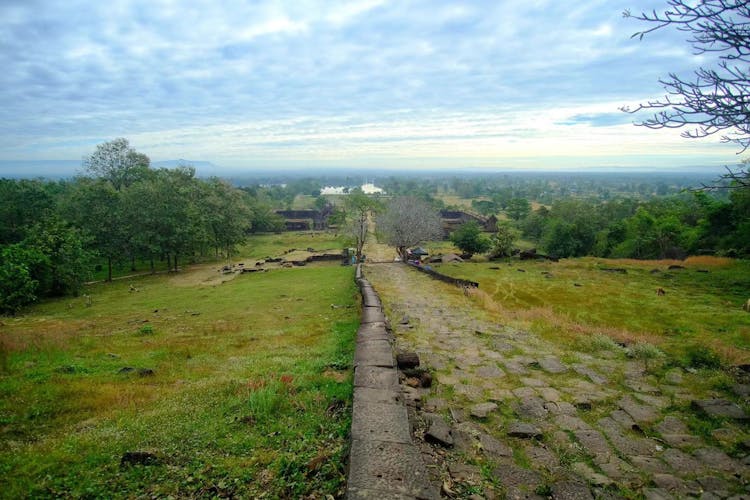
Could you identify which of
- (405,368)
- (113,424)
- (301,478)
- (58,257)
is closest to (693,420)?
(405,368)

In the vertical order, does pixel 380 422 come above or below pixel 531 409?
above

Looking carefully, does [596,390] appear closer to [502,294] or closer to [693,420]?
[693,420]

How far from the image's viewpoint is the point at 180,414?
4.70 metres

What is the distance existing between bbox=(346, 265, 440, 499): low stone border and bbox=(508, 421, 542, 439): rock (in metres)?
1.33

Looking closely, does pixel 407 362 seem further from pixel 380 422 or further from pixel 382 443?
pixel 382 443

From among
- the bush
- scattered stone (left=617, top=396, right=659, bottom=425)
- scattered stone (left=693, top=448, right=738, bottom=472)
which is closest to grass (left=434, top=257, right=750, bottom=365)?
the bush

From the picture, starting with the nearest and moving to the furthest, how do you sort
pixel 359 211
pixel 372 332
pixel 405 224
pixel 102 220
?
1. pixel 372 332
2. pixel 102 220
3. pixel 405 224
4. pixel 359 211

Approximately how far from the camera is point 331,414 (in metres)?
4.54

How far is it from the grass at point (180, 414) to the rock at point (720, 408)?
471 cm

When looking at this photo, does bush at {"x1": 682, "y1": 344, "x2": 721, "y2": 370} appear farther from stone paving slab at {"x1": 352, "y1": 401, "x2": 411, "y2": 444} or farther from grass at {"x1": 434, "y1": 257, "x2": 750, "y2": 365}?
stone paving slab at {"x1": 352, "y1": 401, "x2": 411, "y2": 444}

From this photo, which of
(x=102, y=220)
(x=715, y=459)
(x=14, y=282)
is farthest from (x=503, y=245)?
(x=102, y=220)

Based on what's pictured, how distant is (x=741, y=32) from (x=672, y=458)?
4717 millimetres

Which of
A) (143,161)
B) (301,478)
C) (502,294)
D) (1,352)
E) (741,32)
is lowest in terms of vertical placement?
(502,294)

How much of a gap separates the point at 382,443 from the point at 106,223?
35.2 metres
